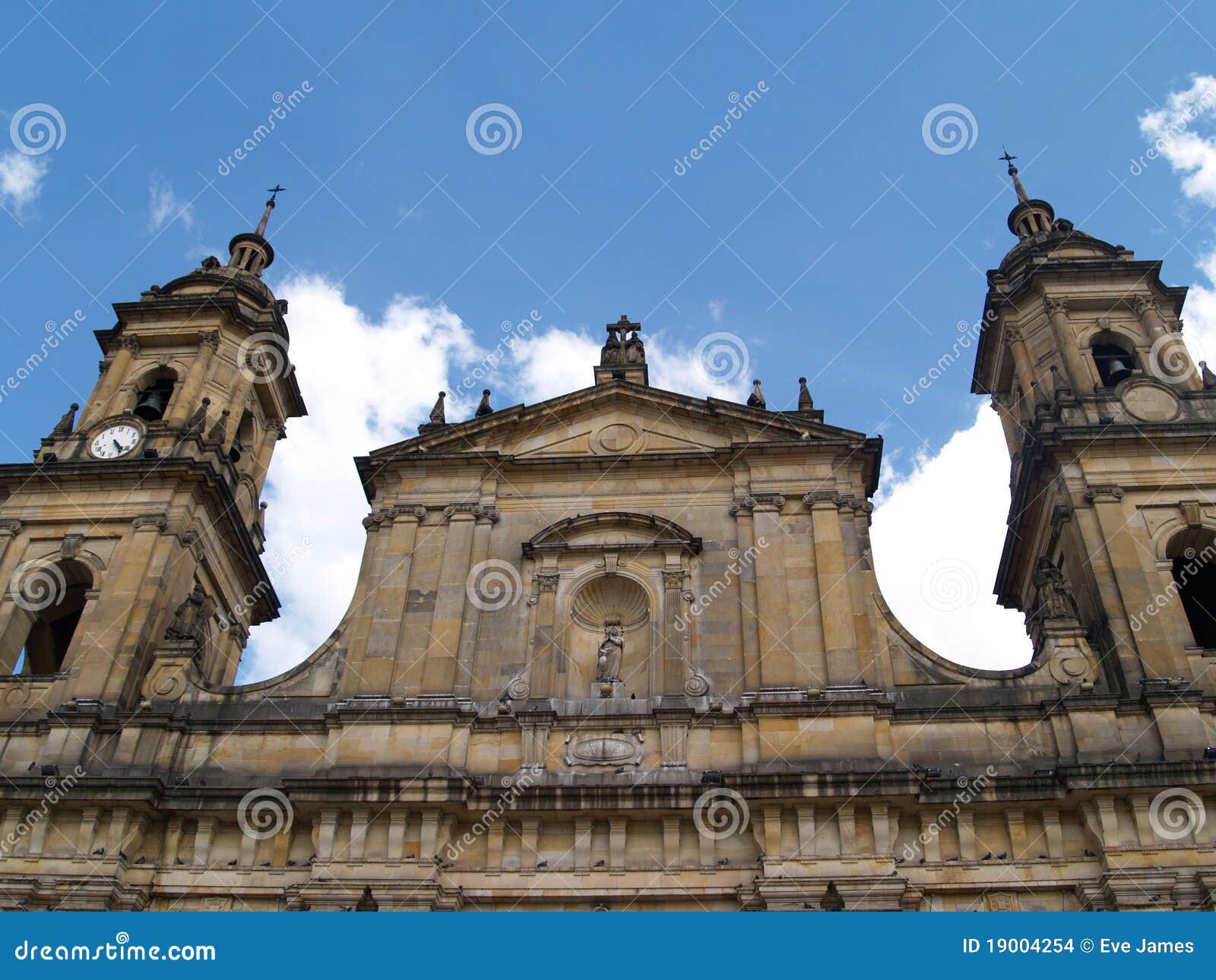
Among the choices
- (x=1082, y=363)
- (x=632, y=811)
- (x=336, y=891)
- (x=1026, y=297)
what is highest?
(x=1026, y=297)

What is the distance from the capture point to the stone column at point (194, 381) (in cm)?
2353

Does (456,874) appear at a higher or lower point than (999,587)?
lower

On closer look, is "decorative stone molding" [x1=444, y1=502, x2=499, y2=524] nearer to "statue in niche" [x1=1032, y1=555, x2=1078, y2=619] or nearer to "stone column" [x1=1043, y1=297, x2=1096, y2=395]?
"statue in niche" [x1=1032, y1=555, x2=1078, y2=619]

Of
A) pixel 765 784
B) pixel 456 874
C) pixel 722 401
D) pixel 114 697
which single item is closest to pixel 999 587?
pixel 722 401

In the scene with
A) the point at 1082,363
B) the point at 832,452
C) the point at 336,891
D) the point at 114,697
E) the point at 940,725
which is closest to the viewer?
the point at 336,891

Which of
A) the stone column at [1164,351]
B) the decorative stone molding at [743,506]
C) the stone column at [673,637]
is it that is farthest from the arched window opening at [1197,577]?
the stone column at [673,637]

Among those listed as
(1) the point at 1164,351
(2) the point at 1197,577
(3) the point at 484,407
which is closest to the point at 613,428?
(3) the point at 484,407

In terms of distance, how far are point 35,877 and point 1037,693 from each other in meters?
14.8

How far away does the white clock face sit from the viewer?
22747mm

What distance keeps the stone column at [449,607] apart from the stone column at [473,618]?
7 centimetres

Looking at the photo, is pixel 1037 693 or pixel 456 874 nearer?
pixel 456 874

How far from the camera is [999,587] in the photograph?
24.6 m

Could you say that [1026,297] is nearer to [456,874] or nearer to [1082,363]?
[1082,363]

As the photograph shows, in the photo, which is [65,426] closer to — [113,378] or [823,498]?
[113,378]
